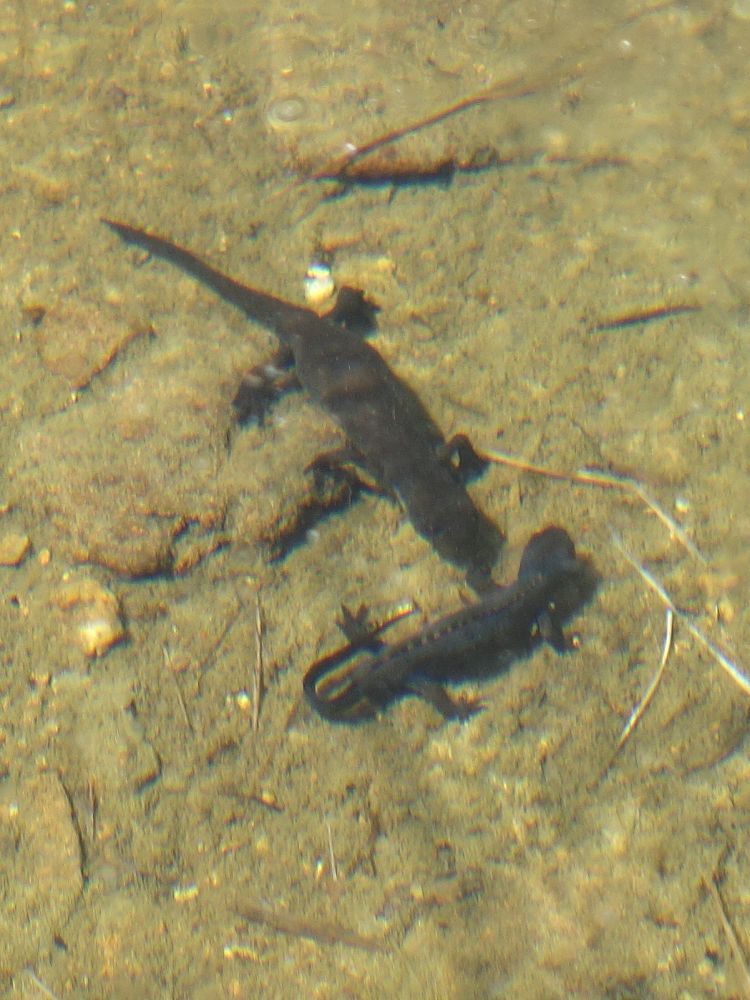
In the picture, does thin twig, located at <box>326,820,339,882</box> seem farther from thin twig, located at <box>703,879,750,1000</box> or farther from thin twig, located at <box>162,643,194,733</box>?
thin twig, located at <box>703,879,750,1000</box>

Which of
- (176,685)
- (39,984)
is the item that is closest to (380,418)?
(176,685)

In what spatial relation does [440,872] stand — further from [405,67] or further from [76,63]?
[76,63]

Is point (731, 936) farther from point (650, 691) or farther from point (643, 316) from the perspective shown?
point (643, 316)

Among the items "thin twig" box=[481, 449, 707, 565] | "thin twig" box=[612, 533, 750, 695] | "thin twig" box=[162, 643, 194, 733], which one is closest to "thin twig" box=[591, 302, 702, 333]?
"thin twig" box=[481, 449, 707, 565]

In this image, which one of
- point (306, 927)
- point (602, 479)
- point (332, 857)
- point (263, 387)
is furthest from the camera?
point (263, 387)

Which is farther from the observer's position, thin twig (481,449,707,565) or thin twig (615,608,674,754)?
thin twig (481,449,707,565)

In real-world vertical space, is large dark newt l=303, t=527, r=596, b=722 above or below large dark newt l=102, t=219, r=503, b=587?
below

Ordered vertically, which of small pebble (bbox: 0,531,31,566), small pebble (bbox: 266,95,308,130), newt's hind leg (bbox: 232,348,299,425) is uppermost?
small pebble (bbox: 266,95,308,130)

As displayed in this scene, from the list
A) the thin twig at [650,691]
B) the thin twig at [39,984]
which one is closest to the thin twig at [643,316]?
the thin twig at [650,691]
